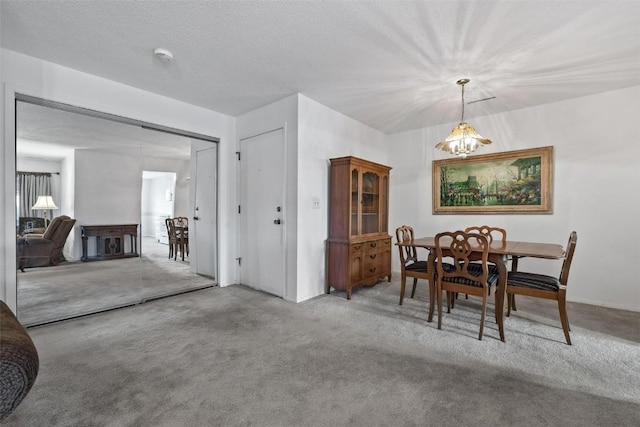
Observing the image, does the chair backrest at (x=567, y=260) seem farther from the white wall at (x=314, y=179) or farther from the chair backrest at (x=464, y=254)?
the white wall at (x=314, y=179)

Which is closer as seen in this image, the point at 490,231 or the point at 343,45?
the point at 343,45

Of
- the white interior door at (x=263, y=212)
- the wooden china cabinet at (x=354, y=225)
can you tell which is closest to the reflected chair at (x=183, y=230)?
the white interior door at (x=263, y=212)

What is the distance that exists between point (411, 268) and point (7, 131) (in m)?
4.04

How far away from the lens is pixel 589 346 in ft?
7.75

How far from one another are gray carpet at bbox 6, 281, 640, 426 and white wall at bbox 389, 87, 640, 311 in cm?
119

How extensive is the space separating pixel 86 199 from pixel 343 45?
3394 mm

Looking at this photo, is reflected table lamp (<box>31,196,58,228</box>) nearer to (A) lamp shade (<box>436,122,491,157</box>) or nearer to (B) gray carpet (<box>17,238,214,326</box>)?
(B) gray carpet (<box>17,238,214,326</box>)

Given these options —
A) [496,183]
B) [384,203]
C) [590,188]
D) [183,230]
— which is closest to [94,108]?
[183,230]

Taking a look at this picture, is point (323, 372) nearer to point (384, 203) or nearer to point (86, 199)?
point (384, 203)

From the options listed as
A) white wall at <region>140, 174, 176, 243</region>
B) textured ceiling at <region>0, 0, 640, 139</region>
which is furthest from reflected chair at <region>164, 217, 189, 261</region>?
textured ceiling at <region>0, 0, 640, 139</region>

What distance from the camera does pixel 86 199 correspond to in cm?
346

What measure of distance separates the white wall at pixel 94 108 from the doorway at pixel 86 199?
98mm

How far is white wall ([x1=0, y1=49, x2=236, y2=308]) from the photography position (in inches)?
99.5

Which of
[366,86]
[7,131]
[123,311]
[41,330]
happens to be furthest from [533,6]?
[41,330]
